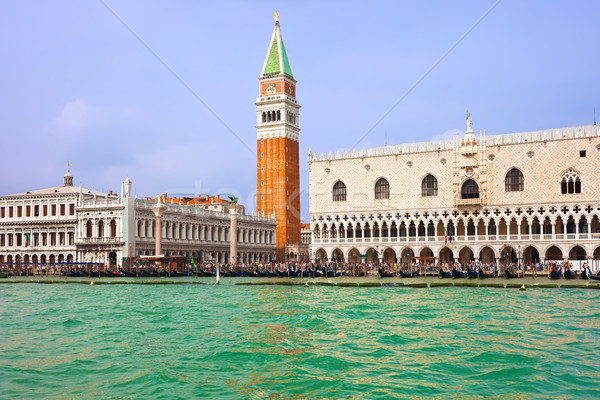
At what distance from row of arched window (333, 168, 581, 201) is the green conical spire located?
22547 mm

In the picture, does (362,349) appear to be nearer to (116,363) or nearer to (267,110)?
(116,363)

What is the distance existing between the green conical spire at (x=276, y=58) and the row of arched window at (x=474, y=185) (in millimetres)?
22547

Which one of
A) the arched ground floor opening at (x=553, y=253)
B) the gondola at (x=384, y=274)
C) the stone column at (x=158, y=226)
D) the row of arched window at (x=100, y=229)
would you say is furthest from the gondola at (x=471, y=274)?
the row of arched window at (x=100, y=229)

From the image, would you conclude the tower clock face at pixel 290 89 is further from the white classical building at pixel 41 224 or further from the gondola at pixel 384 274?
the gondola at pixel 384 274

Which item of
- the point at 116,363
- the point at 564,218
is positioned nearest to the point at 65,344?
the point at 116,363

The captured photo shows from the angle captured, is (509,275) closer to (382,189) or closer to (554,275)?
(554,275)

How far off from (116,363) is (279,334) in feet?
14.3

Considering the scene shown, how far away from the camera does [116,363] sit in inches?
461

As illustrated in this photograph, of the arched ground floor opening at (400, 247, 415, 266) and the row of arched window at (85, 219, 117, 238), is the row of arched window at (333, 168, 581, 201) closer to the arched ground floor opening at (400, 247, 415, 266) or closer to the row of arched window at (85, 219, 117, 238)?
the arched ground floor opening at (400, 247, 415, 266)

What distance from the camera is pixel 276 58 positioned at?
7062 centimetres

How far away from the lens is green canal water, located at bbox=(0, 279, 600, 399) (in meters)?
9.89

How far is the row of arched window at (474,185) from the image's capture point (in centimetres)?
4375

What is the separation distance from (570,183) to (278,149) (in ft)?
105

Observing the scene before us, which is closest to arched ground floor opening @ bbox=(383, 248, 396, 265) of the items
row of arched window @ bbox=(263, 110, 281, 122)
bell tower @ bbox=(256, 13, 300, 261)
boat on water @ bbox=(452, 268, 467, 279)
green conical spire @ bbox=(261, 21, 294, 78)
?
boat on water @ bbox=(452, 268, 467, 279)
